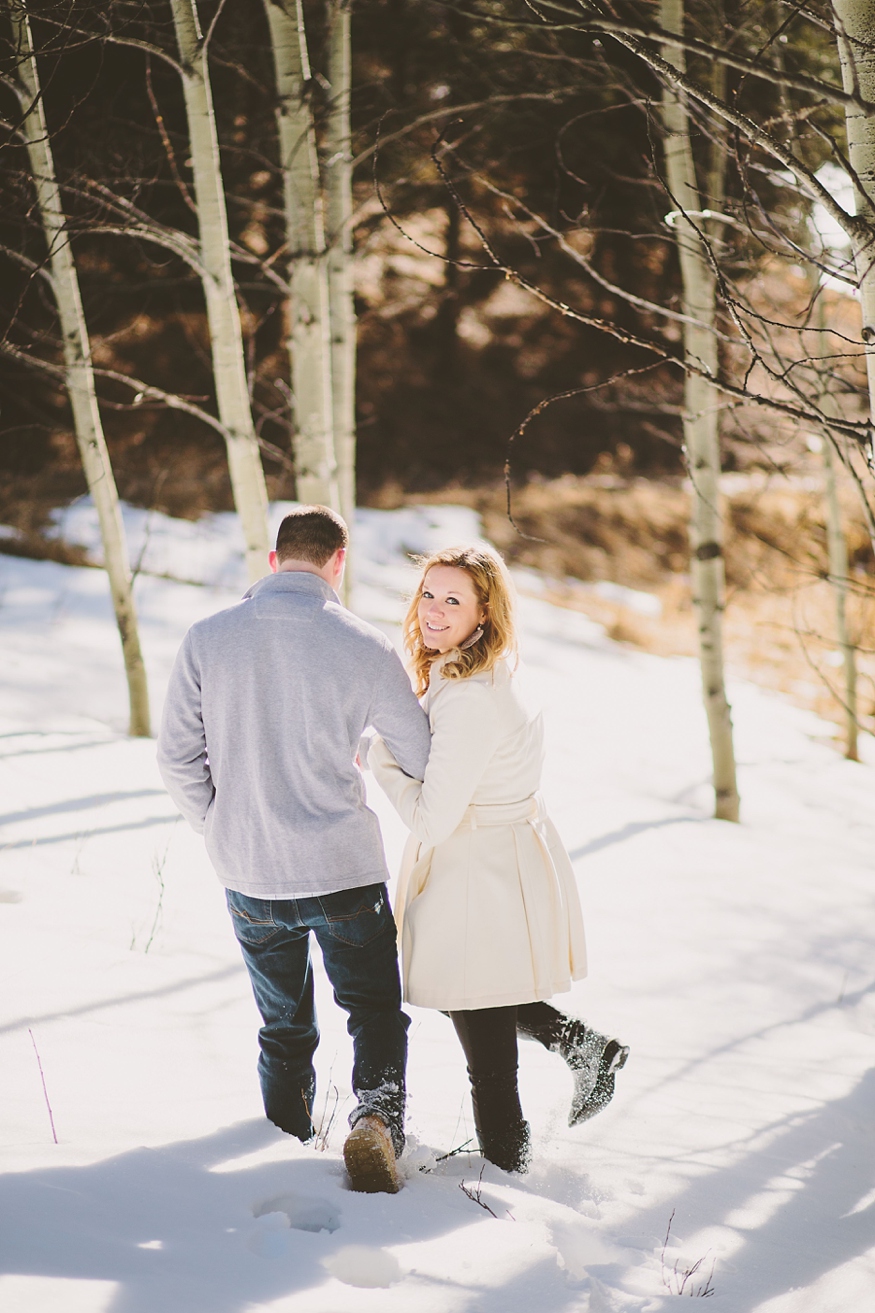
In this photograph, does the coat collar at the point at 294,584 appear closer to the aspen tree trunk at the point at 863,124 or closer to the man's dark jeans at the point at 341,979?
the man's dark jeans at the point at 341,979

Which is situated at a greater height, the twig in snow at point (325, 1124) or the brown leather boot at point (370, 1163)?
the brown leather boot at point (370, 1163)

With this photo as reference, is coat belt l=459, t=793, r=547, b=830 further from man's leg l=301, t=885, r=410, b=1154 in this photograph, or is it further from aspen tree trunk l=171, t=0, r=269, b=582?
aspen tree trunk l=171, t=0, r=269, b=582

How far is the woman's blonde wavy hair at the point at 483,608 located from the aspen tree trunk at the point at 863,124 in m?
1.08

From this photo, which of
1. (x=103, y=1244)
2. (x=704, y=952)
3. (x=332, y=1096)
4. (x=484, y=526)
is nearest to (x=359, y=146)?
(x=484, y=526)

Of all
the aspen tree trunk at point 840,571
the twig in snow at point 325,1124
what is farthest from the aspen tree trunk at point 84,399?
the aspen tree trunk at point 840,571

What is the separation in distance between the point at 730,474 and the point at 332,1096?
17.2 meters

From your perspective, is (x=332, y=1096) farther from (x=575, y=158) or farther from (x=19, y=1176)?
(x=575, y=158)

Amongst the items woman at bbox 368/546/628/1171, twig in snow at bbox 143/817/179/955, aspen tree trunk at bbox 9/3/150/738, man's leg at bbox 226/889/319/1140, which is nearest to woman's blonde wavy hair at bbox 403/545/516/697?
woman at bbox 368/546/628/1171

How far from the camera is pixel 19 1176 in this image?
2.04 meters

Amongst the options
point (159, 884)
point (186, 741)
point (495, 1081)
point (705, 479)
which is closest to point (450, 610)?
point (186, 741)

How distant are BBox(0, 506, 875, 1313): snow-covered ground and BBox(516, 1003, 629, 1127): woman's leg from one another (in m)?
0.26

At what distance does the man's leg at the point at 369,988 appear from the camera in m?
2.34

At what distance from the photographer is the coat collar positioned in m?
2.34

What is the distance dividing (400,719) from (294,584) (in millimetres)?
440
